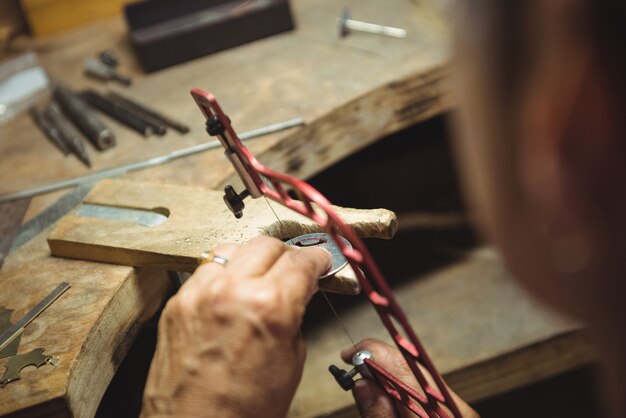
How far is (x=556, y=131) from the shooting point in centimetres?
46

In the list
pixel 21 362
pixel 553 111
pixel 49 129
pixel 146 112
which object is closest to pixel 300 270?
pixel 21 362

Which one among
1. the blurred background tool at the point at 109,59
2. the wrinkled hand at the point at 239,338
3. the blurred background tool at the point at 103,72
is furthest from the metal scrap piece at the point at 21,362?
the blurred background tool at the point at 109,59

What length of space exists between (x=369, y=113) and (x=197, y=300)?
2.75 ft

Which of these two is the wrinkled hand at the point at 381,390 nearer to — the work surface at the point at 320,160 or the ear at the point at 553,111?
the work surface at the point at 320,160

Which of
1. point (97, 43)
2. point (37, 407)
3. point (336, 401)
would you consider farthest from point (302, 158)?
point (97, 43)

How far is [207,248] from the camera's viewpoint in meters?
1.11

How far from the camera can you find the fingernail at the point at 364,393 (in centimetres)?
114

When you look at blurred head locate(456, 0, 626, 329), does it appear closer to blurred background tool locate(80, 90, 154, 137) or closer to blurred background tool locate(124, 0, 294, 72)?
blurred background tool locate(80, 90, 154, 137)

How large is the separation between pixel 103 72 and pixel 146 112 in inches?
13.8

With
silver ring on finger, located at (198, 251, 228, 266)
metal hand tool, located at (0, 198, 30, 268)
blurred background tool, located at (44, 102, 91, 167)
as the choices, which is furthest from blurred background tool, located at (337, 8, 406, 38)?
silver ring on finger, located at (198, 251, 228, 266)

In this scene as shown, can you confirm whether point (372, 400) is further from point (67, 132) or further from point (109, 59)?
point (109, 59)

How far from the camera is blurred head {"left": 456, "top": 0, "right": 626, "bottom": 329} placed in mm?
446

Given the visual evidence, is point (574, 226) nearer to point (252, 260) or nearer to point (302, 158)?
point (252, 260)

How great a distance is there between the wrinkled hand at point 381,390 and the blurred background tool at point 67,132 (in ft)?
2.61
